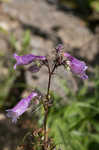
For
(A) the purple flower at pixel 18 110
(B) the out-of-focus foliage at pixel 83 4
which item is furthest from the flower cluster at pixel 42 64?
(B) the out-of-focus foliage at pixel 83 4

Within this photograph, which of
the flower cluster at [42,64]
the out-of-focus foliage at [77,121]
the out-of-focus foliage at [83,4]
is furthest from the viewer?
the out-of-focus foliage at [83,4]

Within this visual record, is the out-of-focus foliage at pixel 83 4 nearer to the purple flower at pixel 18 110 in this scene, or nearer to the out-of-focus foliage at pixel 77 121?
the out-of-focus foliage at pixel 77 121

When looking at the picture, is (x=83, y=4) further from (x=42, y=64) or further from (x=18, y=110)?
(x=18, y=110)

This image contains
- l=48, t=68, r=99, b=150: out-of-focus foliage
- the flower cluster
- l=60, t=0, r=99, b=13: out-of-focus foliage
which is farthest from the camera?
l=60, t=0, r=99, b=13: out-of-focus foliage

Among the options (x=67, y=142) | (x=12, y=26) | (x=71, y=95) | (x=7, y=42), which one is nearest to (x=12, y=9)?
(x=12, y=26)

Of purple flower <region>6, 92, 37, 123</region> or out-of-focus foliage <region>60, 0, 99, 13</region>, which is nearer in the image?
purple flower <region>6, 92, 37, 123</region>

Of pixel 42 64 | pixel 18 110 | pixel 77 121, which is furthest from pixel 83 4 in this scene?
pixel 18 110

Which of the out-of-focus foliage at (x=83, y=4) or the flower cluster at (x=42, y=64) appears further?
the out-of-focus foliage at (x=83, y=4)

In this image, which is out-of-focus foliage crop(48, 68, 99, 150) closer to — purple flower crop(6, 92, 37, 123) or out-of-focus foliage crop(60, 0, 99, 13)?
purple flower crop(6, 92, 37, 123)

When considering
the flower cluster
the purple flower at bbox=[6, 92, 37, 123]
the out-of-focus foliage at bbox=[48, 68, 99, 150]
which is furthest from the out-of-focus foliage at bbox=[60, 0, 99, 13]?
the purple flower at bbox=[6, 92, 37, 123]
